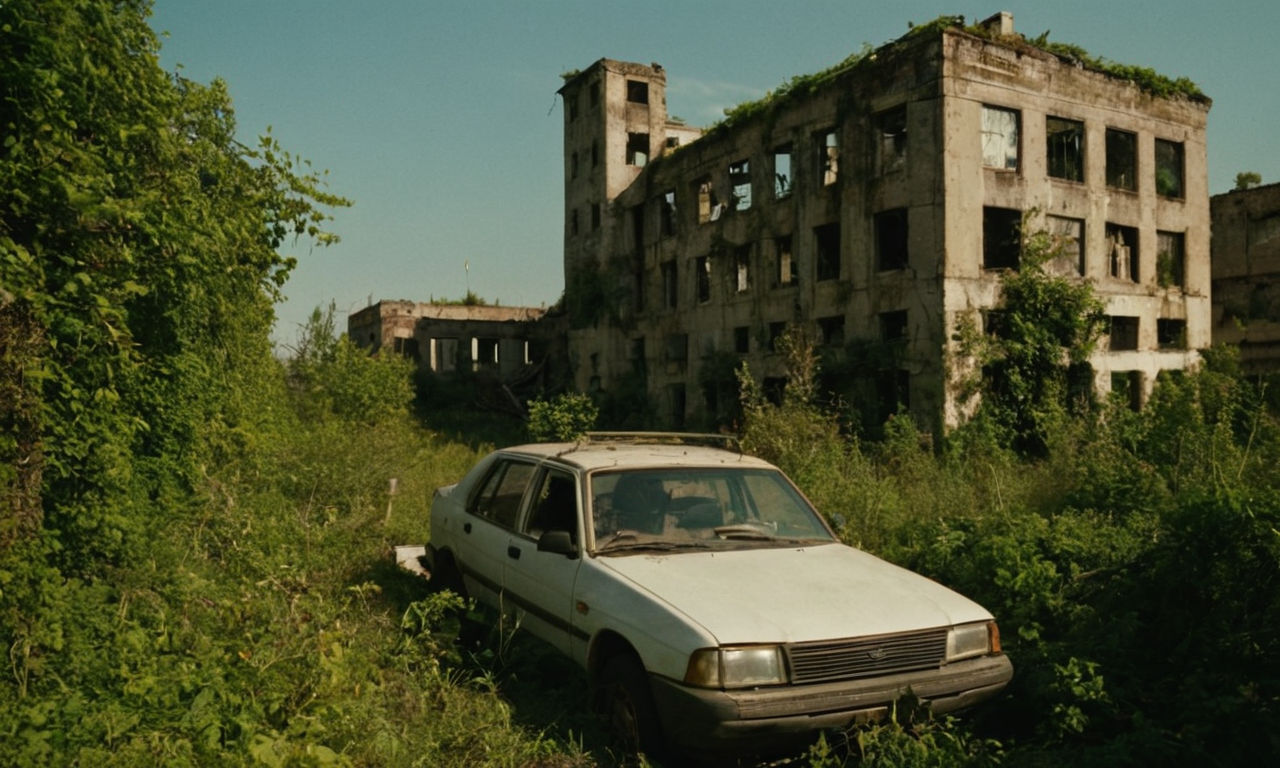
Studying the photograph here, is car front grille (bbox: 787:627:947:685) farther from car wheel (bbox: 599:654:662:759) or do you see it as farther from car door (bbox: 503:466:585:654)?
car door (bbox: 503:466:585:654)

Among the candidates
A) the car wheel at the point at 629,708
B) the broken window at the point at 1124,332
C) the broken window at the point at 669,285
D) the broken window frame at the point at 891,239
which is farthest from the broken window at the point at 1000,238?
the car wheel at the point at 629,708

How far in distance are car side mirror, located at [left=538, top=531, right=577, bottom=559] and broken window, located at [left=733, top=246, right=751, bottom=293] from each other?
856 inches

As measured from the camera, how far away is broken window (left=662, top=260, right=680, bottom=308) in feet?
100

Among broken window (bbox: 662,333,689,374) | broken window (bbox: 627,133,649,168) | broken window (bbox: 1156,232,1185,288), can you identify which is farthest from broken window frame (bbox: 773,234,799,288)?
broken window (bbox: 627,133,649,168)

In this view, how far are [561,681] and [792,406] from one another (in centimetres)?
1100

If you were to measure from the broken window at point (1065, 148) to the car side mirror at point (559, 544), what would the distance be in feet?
68.5

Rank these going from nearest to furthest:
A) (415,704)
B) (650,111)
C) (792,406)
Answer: (415,704)
(792,406)
(650,111)

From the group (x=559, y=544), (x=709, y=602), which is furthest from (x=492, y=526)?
(x=709, y=602)

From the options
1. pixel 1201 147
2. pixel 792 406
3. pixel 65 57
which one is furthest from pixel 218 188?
pixel 1201 147

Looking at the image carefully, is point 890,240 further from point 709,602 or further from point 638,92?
point 709,602

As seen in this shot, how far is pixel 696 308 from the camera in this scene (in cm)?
2866

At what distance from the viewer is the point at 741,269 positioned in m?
27.2

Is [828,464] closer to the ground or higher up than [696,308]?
closer to the ground

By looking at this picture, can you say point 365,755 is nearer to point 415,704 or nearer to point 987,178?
point 415,704
